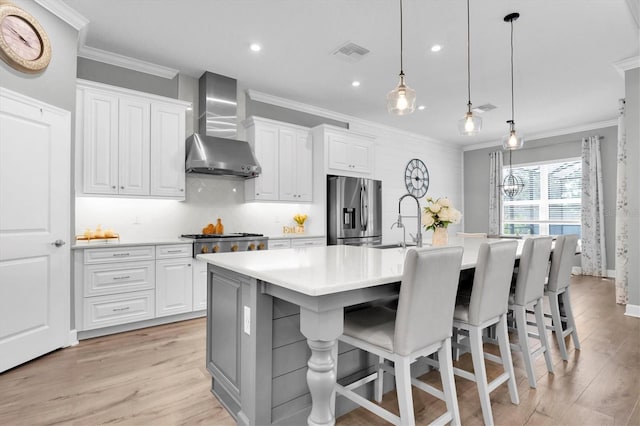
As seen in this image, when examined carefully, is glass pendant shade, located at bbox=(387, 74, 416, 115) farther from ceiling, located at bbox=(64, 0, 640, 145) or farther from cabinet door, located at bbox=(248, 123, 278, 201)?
cabinet door, located at bbox=(248, 123, 278, 201)

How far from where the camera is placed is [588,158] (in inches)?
250

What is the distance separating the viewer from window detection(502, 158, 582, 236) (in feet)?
22.0

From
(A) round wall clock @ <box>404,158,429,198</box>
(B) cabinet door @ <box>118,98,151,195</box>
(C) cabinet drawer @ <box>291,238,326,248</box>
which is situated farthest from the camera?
(A) round wall clock @ <box>404,158,429,198</box>

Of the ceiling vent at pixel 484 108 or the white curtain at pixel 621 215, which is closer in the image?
the white curtain at pixel 621 215

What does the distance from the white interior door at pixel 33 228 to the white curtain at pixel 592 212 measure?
7.86 metres

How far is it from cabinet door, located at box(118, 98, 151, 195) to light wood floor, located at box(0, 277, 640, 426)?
4.98ft

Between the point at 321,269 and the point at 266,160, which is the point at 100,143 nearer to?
the point at 266,160

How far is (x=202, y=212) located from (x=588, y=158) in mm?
6864

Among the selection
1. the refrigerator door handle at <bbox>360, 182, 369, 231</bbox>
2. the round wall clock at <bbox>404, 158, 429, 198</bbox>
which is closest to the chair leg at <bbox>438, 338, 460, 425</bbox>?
the refrigerator door handle at <bbox>360, 182, 369, 231</bbox>

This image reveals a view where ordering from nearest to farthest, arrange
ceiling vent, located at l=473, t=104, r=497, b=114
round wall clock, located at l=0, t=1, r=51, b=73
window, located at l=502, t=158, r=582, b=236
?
round wall clock, located at l=0, t=1, r=51, b=73, ceiling vent, located at l=473, t=104, r=497, b=114, window, located at l=502, t=158, r=582, b=236

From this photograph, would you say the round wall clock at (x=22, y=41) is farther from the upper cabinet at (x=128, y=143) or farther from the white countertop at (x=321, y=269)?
the white countertop at (x=321, y=269)

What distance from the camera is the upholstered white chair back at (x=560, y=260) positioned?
8.84 feet

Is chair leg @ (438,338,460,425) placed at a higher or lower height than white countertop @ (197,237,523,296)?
lower

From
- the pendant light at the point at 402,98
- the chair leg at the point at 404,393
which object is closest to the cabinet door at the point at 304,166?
the pendant light at the point at 402,98
